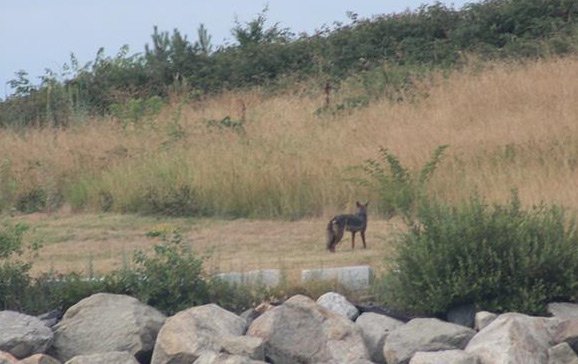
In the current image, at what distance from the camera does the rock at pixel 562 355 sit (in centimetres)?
939

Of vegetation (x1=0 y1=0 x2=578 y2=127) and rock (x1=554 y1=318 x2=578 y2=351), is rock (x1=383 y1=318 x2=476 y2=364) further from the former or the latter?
vegetation (x1=0 y1=0 x2=578 y2=127)

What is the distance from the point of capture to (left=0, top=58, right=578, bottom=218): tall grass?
49.1 ft

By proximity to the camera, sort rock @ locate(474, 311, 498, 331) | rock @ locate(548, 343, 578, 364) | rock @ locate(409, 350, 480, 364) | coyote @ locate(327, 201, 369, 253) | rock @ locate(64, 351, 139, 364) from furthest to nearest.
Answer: coyote @ locate(327, 201, 369, 253) → rock @ locate(474, 311, 498, 331) → rock @ locate(64, 351, 139, 364) → rock @ locate(548, 343, 578, 364) → rock @ locate(409, 350, 480, 364)

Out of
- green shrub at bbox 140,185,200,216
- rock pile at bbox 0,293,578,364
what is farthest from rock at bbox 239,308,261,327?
green shrub at bbox 140,185,200,216

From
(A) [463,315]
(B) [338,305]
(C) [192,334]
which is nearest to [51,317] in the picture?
(C) [192,334]

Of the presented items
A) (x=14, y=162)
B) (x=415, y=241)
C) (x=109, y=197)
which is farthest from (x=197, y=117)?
(x=415, y=241)

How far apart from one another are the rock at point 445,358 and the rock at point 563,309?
3.42ft

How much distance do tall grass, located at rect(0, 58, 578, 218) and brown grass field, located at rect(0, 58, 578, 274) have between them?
2 centimetres

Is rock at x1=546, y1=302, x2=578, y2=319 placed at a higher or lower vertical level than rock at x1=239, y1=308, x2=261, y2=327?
lower


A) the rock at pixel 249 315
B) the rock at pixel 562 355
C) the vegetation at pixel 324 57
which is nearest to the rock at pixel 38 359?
the rock at pixel 249 315

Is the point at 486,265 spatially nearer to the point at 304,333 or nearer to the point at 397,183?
the point at 304,333

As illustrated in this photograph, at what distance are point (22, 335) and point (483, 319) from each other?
3567 millimetres

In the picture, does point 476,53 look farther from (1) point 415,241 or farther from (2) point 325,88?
→ (1) point 415,241

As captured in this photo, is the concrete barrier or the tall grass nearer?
the concrete barrier
